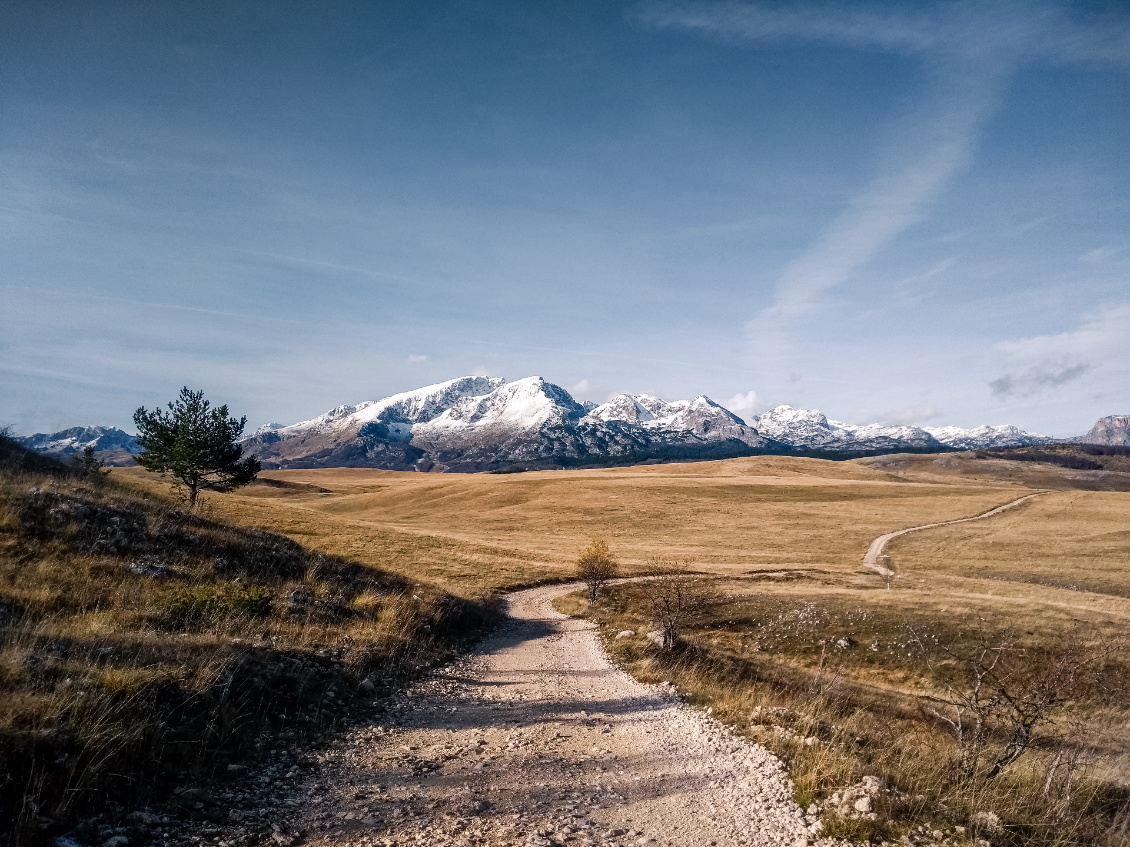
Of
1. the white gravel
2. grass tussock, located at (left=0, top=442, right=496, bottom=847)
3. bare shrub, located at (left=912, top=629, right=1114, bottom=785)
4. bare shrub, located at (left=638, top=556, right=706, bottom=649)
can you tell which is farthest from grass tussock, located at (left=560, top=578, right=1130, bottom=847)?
grass tussock, located at (left=0, top=442, right=496, bottom=847)

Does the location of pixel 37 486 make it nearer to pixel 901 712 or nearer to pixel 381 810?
pixel 381 810

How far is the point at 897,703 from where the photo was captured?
21.4m

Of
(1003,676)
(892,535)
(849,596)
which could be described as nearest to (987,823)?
(1003,676)

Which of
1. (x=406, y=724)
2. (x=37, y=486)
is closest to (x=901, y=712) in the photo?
(x=406, y=724)

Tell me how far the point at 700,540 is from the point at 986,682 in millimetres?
52747

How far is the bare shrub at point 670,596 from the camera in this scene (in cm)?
2459

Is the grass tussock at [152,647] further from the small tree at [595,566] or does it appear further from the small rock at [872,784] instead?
the small tree at [595,566]

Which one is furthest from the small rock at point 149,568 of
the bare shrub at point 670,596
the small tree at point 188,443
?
the small tree at point 188,443

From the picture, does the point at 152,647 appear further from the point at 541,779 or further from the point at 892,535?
the point at 892,535

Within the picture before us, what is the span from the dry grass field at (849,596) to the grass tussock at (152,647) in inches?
358

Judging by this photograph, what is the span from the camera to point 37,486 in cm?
A: 1780

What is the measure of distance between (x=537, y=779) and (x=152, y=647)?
7.50 metres

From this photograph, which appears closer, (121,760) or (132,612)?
(121,760)

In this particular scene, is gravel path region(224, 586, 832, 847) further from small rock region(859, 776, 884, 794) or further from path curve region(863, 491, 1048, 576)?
path curve region(863, 491, 1048, 576)
